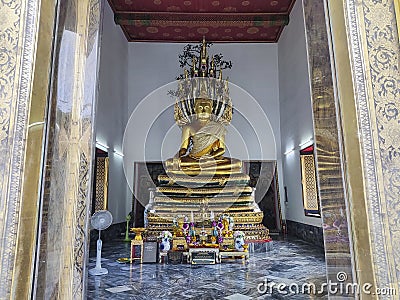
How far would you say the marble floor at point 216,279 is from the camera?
240cm

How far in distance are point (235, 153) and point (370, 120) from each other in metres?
6.35

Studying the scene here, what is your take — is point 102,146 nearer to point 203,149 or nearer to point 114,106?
point 114,106

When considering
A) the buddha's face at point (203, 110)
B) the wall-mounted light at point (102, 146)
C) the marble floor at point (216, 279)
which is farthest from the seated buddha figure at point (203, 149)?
the marble floor at point (216, 279)

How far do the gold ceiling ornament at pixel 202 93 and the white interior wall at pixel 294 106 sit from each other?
141 cm

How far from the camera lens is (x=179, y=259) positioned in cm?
384

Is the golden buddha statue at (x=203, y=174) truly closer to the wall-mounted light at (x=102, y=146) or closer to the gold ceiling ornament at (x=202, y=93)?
the gold ceiling ornament at (x=202, y=93)

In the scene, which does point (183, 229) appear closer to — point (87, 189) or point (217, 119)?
point (87, 189)

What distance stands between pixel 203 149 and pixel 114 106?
2182mm

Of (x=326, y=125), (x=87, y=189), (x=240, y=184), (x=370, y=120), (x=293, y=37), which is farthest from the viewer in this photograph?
(x=293, y=37)

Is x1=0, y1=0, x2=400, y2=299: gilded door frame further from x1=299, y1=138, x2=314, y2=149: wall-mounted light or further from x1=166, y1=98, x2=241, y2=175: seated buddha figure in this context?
x1=166, y1=98, x2=241, y2=175: seated buddha figure

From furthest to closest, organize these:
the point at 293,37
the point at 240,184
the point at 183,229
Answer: the point at 293,37, the point at 240,184, the point at 183,229

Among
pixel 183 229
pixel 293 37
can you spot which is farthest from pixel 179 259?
pixel 293 37

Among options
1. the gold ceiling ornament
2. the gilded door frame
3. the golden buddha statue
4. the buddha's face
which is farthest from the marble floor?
the gold ceiling ornament

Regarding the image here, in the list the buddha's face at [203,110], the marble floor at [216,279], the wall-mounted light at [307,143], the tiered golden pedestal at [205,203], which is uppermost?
the buddha's face at [203,110]
